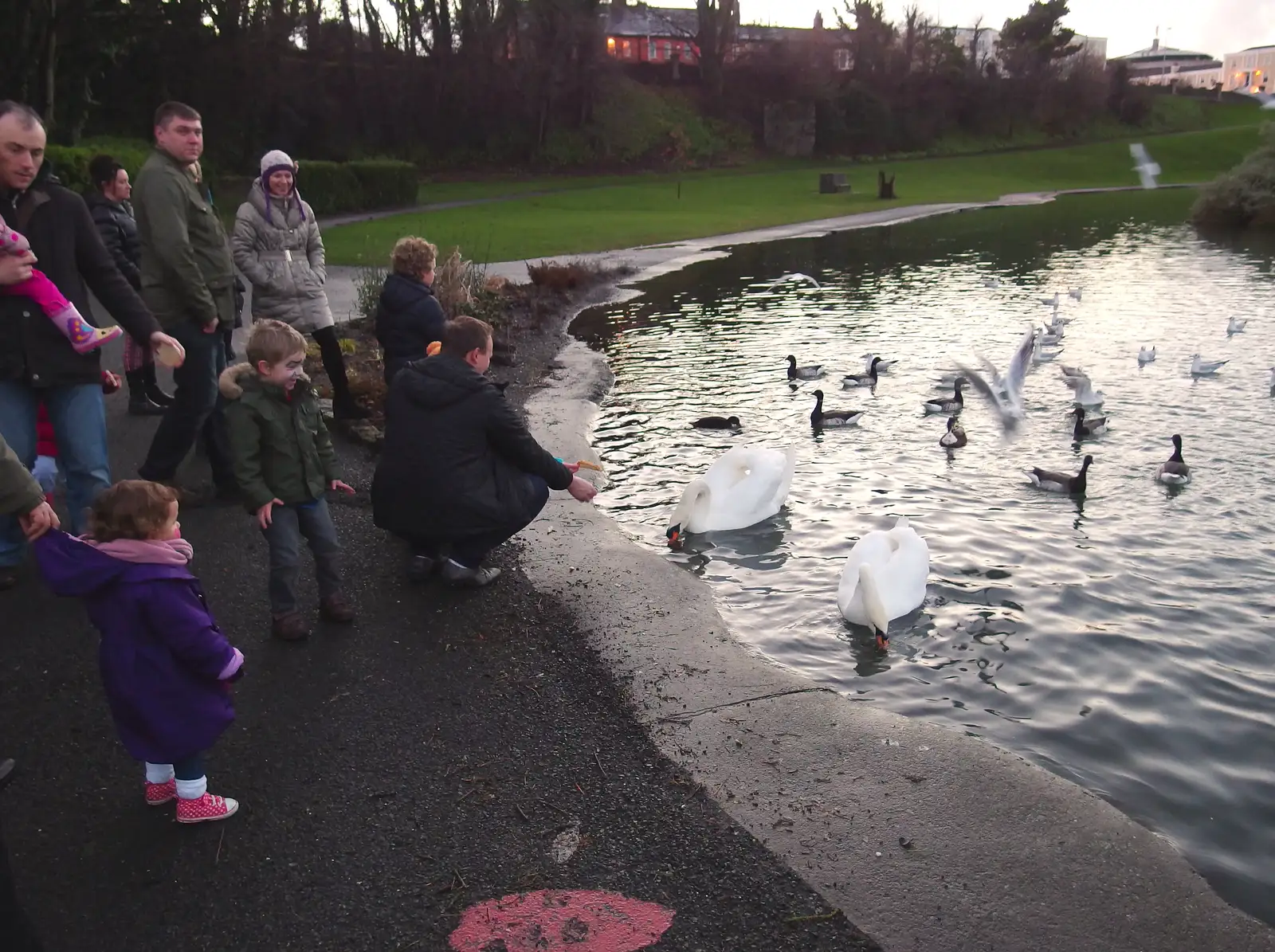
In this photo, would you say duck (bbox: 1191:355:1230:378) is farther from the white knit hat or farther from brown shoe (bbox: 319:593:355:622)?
brown shoe (bbox: 319:593:355:622)

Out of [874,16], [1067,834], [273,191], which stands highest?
[874,16]

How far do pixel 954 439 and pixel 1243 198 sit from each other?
30.9 meters

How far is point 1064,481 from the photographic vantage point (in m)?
9.00

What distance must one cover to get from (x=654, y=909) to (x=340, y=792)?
142 cm

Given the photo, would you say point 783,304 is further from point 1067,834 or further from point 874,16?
point 874,16

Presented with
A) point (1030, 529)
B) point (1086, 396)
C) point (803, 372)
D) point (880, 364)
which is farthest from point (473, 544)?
point (880, 364)

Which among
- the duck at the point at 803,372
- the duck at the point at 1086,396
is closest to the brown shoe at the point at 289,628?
the duck at the point at 803,372

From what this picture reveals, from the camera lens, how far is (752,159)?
217ft

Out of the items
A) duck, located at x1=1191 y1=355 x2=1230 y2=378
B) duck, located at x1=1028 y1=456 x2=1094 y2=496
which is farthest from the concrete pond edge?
duck, located at x1=1191 y1=355 x2=1230 y2=378

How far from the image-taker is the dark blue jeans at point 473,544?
20.2ft

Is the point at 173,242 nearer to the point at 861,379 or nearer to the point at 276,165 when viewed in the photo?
the point at 276,165

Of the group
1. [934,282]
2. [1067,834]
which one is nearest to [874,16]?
→ [934,282]

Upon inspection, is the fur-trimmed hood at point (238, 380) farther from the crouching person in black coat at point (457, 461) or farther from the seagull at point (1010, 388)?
the seagull at point (1010, 388)

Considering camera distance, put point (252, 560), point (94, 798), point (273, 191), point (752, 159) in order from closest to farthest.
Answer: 1. point (94, 798)
2. point (252, 560)
3. point (273, 191)
4. point (752, 159)
